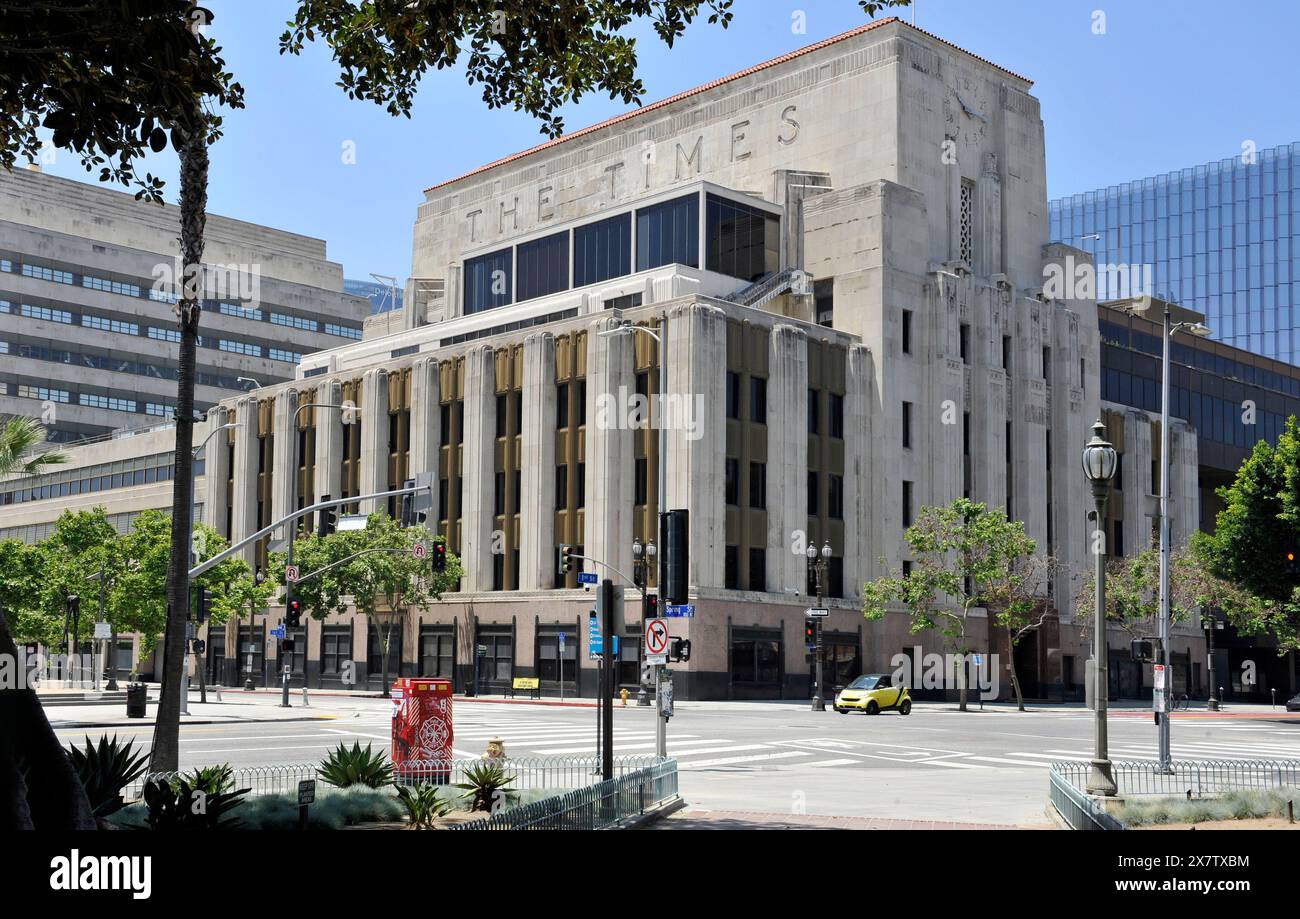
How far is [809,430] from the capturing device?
→ 211 ft

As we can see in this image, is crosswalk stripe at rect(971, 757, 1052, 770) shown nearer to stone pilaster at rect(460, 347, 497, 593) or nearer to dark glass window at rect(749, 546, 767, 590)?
dark glass window at rect(749, 546, 767, 590)

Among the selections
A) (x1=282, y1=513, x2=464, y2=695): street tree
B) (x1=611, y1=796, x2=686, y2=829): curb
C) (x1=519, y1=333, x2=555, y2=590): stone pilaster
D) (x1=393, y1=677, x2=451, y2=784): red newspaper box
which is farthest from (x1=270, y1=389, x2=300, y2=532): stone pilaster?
(x1=611, y1=796, x2=686, y2=829): curb

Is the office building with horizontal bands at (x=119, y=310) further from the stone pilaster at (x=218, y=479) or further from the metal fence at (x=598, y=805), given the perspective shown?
the metal fence at (x=598, y=805)

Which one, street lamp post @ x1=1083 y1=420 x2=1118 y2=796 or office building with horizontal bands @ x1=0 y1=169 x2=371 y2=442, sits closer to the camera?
street lamp post @ x1=1083 y1=420 x2=1118 y2=796

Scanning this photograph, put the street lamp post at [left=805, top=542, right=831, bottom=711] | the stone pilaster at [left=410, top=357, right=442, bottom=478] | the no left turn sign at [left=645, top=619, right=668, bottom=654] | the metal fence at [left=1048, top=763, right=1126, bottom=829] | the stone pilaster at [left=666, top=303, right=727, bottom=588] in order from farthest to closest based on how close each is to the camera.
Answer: the stone pilaster at [left=410, top=357, right=442, bottom=478], the stone pilaster at [left=666, top=303, right=727, bottom=588], the street lamp post at [left=805, top=542, right=831, bottom=711], the no left turn sign at [left=645, top=619, right=668, bottom=654], the metal fence at [left=1048, top=763, right=1126, bottom=829]

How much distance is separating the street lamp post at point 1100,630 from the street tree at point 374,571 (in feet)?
153

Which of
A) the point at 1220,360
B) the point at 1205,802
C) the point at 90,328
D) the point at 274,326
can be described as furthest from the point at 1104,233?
the point at 1205,802

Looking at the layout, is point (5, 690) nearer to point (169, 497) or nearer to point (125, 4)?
point (125, 4)

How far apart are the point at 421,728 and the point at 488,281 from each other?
60.8 metres

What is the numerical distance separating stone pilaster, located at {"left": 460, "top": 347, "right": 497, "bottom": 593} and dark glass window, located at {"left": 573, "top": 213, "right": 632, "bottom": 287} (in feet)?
24.7

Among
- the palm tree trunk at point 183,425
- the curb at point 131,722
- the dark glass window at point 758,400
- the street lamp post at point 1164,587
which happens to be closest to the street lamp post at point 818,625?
the dark glass window at point 758,400

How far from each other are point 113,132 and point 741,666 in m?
49.9

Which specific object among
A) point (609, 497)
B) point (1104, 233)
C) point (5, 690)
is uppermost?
point (1104, 233)

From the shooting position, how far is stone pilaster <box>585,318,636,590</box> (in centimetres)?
6150
